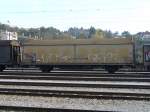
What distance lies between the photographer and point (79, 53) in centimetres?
3738

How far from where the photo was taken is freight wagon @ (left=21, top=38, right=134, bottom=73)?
118 feet

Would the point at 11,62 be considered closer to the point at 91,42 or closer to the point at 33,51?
the point at 33,51

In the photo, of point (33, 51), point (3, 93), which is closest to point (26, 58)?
point (33, 51)

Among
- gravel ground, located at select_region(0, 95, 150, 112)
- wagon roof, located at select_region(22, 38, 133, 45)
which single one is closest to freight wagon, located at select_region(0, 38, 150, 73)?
wagon roof, located at select_region(22, 38, 133, 45)

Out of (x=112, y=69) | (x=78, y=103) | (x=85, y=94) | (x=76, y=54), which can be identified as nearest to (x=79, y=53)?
(x=76, y=54)

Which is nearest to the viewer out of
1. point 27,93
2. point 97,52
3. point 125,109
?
point 125,109

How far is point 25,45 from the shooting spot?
39062 millimetres

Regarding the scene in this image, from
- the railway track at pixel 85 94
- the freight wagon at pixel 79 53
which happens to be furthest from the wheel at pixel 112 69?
the railway track at pixel 85 94

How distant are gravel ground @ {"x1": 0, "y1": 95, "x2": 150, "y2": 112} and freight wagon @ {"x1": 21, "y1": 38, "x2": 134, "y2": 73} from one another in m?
19.9

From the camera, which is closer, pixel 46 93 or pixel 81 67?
pixel 46 93

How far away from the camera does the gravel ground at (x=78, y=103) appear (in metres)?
13.6

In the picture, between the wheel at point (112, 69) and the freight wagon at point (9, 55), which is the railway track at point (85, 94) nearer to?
A: the wheel at point (112, 69)

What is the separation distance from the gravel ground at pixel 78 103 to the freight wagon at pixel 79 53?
19.9m

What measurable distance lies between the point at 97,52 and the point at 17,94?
20054 mm
